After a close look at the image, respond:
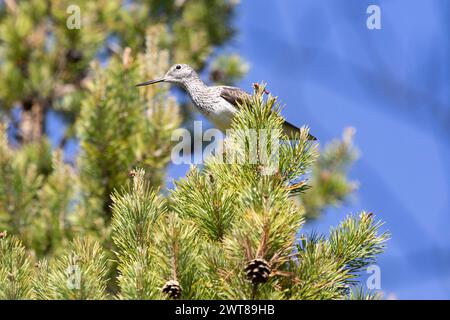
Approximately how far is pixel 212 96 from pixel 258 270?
249 cm

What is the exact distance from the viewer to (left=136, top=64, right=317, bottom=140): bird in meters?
4.10

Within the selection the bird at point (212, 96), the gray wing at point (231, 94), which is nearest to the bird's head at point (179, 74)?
the bird at point (212, 96)

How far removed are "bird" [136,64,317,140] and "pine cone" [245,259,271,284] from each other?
5.99 ft

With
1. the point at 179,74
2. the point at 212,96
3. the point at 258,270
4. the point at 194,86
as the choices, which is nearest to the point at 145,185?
the point at 258,270

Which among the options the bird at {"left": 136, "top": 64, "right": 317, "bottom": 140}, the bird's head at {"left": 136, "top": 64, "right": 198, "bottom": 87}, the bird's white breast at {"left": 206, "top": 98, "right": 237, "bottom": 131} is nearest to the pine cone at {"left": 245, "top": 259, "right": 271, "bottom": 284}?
the bird at {"left": 136, "top": 64, "right": 317, "bottom": 140}

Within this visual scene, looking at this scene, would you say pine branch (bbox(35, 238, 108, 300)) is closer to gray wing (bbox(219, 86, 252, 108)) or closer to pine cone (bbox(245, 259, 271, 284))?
pine cone (bbox(245, 259, 271, 284))

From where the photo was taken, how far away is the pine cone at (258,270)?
2.03m

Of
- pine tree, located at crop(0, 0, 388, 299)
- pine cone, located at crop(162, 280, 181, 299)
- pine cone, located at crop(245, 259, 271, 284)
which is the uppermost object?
pine tree, located at crop(0, 0, 388, 299)

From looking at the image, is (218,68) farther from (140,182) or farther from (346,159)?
(140,182)

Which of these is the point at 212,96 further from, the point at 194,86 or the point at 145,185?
the point at 145,185

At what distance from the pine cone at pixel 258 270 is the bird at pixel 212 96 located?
71.9 inches

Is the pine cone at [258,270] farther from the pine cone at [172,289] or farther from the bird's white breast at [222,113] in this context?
the bird's white breast at [222,113]

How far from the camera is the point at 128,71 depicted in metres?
4.36
